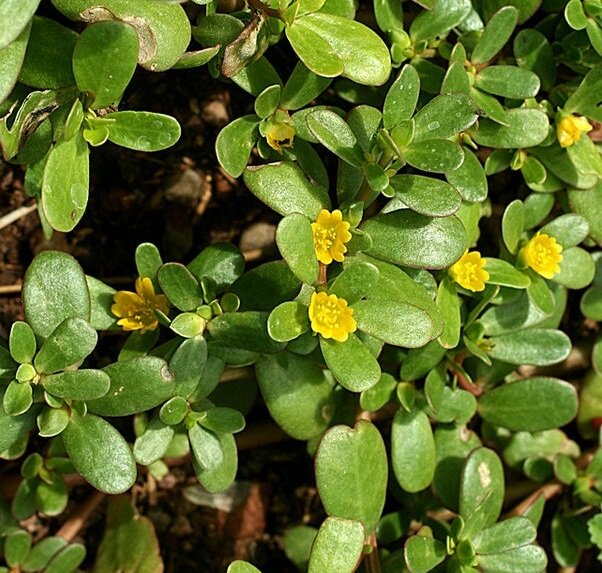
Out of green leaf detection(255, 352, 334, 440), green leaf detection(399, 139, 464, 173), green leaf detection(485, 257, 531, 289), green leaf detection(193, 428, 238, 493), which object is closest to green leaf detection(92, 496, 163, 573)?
green leaf detection(193, 428, 238, 493)

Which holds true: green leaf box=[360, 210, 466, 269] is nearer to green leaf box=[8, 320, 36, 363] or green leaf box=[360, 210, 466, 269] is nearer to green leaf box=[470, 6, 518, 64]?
green leaf box=[470, 6, 518, 64]

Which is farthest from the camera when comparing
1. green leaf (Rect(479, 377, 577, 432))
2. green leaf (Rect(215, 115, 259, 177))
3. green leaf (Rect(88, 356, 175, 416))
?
green leaf (Rect(479, 377, 577, 432))

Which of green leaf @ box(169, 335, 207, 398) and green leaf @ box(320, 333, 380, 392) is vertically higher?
green leaf @ box(320, 333, 380, 392)

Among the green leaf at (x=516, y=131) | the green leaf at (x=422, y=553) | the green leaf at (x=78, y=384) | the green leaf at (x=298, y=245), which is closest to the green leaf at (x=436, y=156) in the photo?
the green leaf at (x=298, y=245)

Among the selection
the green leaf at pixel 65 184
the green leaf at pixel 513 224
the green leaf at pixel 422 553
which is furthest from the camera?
the green leaf at pixel 513 224

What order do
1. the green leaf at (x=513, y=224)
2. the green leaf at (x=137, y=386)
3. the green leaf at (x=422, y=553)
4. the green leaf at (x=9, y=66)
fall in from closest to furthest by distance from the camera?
the green leaf at (x=9, y=66)
the green leaf at (x=137, y=386)
the green leaf at (x=422, y=553)
the green leaf at (x=513, y=224)

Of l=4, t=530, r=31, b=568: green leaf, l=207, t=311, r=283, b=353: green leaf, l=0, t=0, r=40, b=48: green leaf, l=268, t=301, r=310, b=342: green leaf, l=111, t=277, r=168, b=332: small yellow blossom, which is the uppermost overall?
l=0, t=0, r=40, b=48: green leaf

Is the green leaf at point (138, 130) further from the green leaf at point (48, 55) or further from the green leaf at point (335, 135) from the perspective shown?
the green leaf at point (335, 135)
